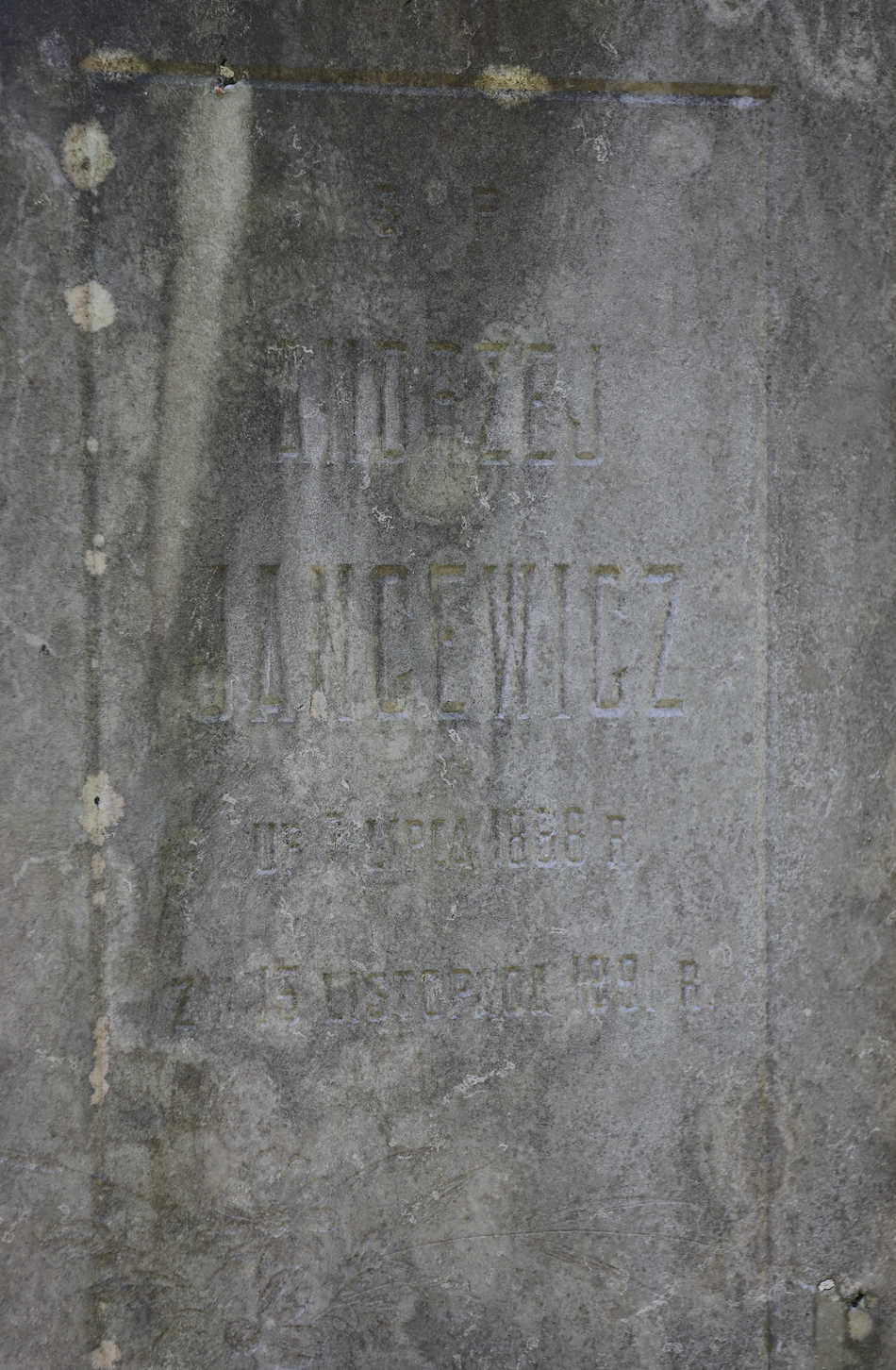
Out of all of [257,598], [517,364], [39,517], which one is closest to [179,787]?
[257,598]

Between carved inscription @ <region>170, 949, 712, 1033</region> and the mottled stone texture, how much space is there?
0.01m

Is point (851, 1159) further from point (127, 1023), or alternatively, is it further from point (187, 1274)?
point (127, 1023)

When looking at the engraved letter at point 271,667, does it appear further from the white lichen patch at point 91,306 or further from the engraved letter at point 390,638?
the white lichen patch at point 91,306

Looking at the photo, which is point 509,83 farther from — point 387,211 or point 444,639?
point 444,639

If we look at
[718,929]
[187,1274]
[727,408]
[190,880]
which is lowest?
[187,1274]

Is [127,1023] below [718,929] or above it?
below

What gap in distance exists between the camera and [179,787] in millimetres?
2146

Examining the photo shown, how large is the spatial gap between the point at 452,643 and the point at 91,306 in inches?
44.9

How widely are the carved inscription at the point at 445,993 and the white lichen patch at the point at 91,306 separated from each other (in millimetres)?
1549

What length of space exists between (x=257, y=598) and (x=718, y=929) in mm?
1379

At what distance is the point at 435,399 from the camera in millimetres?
2146

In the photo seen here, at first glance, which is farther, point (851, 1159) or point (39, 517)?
point (851, 1159)

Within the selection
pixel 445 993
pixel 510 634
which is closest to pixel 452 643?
pixel 510 634

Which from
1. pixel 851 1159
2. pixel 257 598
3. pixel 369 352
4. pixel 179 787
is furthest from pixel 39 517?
pixel 851 1159
